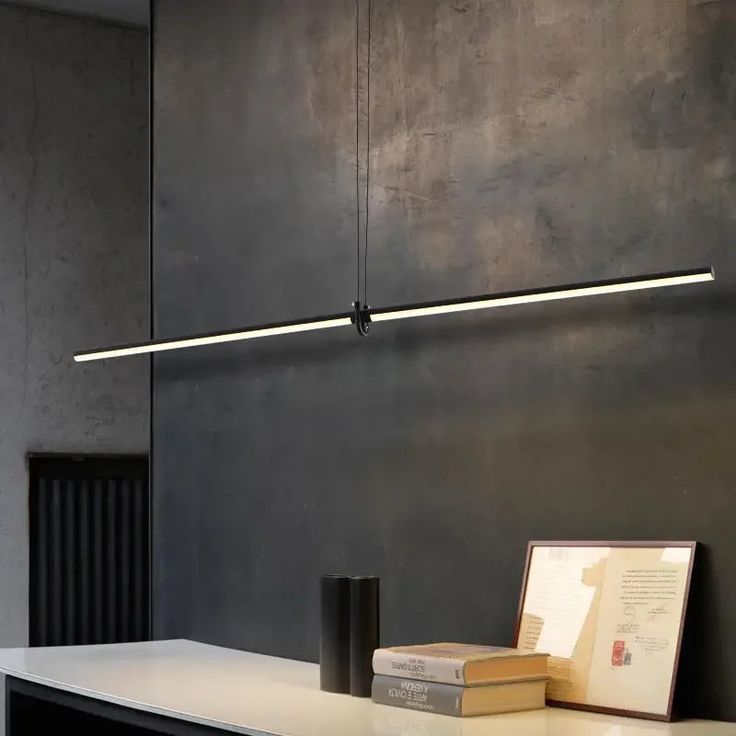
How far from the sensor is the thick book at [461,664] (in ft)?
9.32

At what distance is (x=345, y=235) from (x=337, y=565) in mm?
1001

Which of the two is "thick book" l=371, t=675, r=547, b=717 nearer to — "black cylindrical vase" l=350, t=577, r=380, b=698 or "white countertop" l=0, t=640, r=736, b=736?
"white countertop" l=0, t=640, r=736, b=736

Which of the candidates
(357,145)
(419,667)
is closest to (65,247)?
(357,145)

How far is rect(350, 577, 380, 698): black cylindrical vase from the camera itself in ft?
10.5

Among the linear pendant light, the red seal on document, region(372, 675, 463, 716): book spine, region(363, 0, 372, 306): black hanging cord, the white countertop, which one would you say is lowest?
the white countertop

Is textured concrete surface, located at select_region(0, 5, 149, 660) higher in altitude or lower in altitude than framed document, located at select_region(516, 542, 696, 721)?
higher

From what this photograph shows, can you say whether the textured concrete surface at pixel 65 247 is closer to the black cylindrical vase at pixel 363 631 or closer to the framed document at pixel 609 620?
the black cylindrical vase at pixel 363 631

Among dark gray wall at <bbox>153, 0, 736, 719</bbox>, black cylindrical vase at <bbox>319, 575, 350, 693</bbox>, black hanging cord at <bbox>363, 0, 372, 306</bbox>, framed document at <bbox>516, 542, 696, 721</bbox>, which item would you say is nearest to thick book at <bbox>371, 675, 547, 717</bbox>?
framed document at <bbox>516, 542, 696, 721</bbox>

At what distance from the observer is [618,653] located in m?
2.90

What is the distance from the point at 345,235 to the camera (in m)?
3.98

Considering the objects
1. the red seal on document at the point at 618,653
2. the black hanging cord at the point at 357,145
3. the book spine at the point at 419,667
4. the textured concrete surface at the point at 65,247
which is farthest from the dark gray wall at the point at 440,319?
the textured concrete surface at the point at 65,247

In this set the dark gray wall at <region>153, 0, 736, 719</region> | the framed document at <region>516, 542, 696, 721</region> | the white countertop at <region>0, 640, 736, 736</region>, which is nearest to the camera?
the white countertop at <region>0, 640, 736, 736</region>

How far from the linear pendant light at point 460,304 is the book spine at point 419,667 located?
31.1 inches

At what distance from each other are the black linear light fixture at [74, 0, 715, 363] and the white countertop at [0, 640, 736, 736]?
35.4 inches
